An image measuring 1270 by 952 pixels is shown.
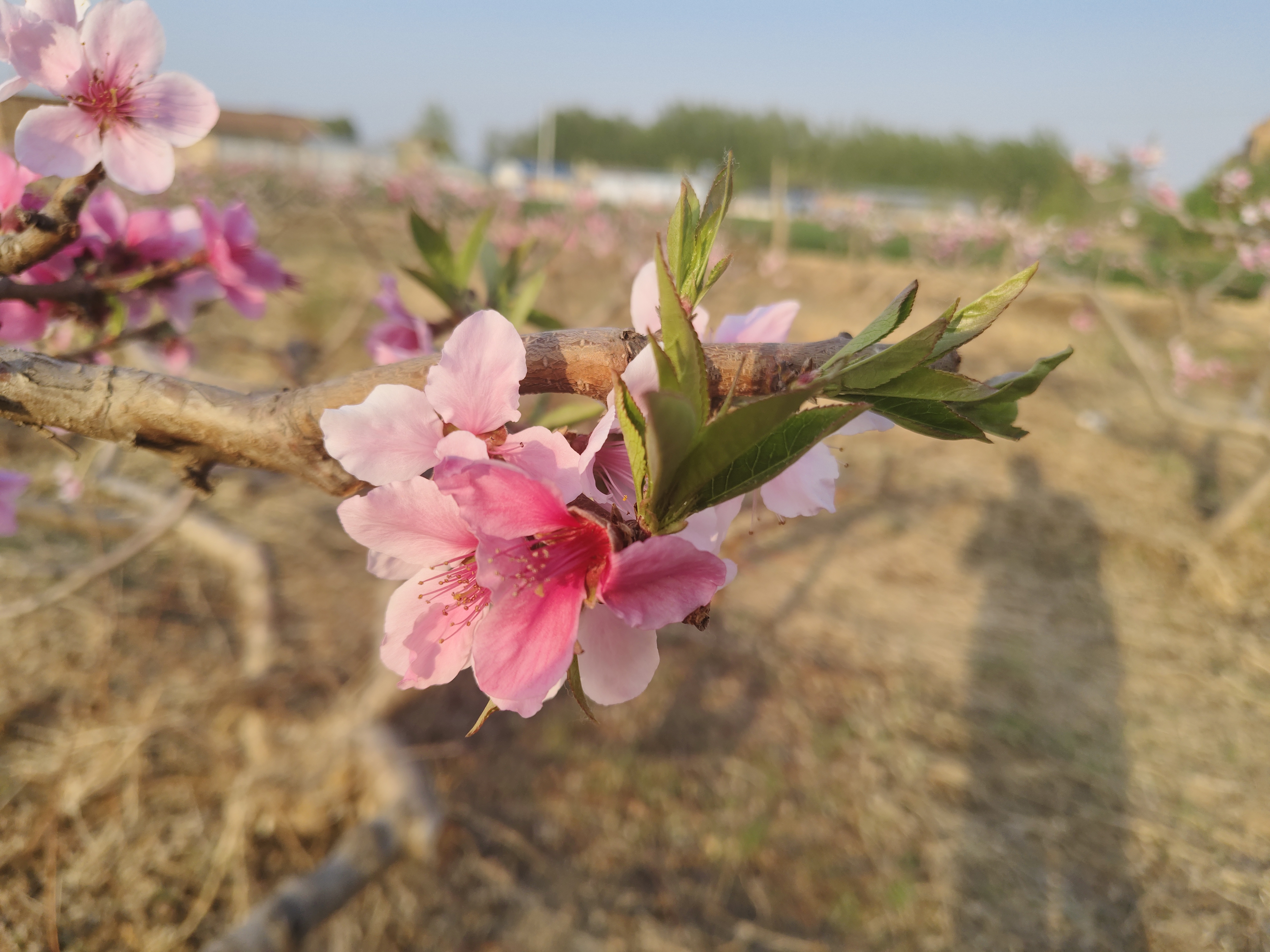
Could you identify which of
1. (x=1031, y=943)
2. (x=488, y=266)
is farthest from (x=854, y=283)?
(x=488, y=266)

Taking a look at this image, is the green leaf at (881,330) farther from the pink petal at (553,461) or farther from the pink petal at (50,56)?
the pink petal at (50,56)

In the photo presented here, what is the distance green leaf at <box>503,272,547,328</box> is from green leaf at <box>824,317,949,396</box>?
685 millimetres

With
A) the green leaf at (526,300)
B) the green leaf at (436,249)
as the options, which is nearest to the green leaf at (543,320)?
the green leaf at (526,300)

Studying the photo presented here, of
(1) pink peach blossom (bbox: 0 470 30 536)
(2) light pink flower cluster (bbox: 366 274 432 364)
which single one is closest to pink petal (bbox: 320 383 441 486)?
(2) light pink flower cluster (bbox: 366 274 432 364)

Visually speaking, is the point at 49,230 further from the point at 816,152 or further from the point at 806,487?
the point at 816,152

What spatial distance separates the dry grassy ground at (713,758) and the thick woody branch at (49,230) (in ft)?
3.01

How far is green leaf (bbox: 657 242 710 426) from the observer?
0.44 meters

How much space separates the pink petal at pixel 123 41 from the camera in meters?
0.71

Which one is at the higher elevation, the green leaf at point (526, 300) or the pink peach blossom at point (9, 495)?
the green leaf at point (526, 300)

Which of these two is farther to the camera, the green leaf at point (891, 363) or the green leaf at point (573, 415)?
the green leaf at point (573, 415)

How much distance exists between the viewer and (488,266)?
47.1 inches

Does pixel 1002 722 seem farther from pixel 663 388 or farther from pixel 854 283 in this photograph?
pixel 854 283

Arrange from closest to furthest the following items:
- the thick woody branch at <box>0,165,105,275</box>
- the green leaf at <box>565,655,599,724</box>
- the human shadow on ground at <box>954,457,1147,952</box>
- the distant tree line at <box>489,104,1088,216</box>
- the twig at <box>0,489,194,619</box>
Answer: the green leaf at <box>565,655,599,724</box> → the thick woody branch at <box>0,165,105,275</box> → the twig at <box>0,489,194,619</box> → the human shadow on ground at <box>954,457,1147,952</box> → the distant tree line at <box>489,104,1088,216</box>

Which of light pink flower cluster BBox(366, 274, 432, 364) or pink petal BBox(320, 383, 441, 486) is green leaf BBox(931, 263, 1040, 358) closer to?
pink petal BBox(320, 383, 441, 486)
